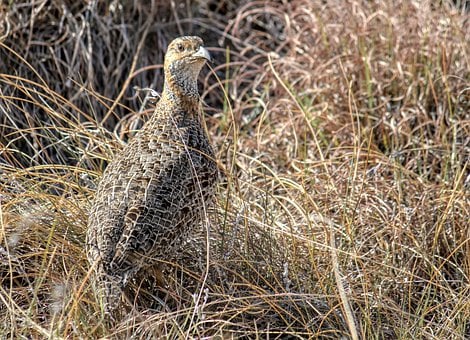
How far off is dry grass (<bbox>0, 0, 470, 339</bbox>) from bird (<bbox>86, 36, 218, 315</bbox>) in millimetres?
125

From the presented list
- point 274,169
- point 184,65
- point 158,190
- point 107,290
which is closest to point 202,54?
point 184,65

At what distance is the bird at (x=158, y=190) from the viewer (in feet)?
11.9

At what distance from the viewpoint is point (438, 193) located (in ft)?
15.8

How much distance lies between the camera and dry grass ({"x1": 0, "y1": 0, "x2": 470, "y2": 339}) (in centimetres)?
388

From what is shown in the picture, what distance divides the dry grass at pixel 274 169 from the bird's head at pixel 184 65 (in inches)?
10.7

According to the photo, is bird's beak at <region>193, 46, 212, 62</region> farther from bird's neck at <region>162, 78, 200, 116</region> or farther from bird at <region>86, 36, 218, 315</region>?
bird's neck at <region>162, 78, 200, 116</region>

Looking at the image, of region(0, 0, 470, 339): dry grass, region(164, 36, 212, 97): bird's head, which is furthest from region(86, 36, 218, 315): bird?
region(0, 0, 470, 339): dry grass

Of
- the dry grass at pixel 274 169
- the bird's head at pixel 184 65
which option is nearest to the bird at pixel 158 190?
the bird's head at pixel 184 65

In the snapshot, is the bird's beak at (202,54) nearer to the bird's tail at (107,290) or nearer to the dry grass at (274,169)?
the dry grass at (274,169)

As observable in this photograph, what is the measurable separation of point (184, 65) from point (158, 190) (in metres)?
0.69

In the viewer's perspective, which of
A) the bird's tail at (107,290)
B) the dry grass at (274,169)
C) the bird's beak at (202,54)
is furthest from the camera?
the bird's beak at (202,54)

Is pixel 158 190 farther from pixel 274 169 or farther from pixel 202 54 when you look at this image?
pixel 274 169

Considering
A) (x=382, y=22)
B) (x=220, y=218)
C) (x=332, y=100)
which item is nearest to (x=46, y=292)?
(x=220, y=218)

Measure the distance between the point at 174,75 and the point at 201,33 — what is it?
2227 mm
